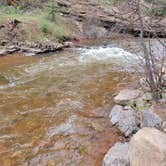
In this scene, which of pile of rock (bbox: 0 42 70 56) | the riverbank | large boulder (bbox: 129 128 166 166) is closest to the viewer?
large boulder (bbox: 129 128 166 166)

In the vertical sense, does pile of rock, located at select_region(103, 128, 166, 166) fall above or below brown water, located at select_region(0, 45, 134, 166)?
above

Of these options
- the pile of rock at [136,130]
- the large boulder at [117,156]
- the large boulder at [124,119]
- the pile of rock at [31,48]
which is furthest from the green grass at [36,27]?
the large boulder at [117,156]

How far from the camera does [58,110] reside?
4.66 m

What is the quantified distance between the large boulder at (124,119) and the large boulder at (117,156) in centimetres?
46

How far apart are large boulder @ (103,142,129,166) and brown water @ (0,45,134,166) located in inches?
6.0

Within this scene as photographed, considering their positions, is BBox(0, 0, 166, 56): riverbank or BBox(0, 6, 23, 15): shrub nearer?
BBox(0, 0, 166, 56): riverbank

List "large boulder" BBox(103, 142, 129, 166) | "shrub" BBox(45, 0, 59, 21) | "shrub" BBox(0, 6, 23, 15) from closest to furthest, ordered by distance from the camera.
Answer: "large boulder" BBox(103, 142, 129, 166)
"shrub" BBox(0, 6, 23, 15)
"shrub" BBox(45, 0, 59, 21)

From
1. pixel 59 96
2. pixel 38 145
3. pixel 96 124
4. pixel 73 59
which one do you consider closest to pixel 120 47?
pixel 73 59

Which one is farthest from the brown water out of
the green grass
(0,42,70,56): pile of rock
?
the green grass

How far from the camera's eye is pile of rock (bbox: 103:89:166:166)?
8.95 ft

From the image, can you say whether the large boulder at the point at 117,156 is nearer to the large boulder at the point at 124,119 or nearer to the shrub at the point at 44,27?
the large boulder at the point at 124,119

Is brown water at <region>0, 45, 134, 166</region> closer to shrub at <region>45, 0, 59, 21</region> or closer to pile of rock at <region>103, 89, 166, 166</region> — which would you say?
pile of rock at <region>103, 89, 166, 166</region>

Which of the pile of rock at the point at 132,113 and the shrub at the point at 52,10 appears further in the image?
the shrub at the point at 52,10

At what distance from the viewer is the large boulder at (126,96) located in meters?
4.73
